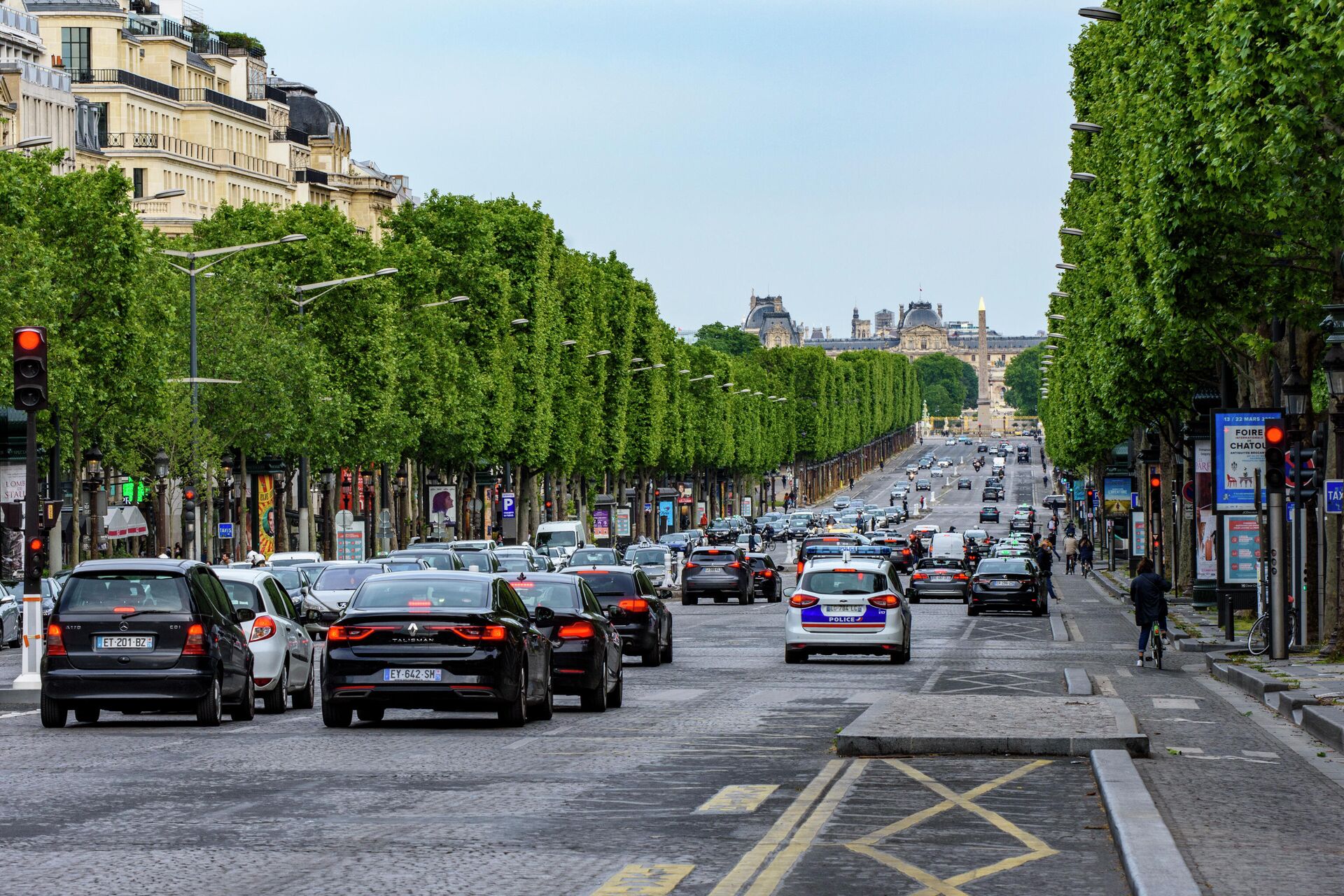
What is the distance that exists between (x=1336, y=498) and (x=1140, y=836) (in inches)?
884

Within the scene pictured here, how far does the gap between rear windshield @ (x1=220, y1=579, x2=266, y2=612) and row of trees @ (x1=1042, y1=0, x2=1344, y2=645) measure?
11.7 meters

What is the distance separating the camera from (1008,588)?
59.3m

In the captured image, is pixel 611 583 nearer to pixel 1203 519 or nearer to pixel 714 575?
pixel 1203 519

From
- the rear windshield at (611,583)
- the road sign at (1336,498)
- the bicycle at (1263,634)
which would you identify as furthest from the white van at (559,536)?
the road sign at (1336,498)

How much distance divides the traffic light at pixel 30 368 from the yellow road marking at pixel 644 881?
16285mm

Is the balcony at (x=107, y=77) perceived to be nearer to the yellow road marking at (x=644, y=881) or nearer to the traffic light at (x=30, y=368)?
the traffic light at (x=30, y=368)

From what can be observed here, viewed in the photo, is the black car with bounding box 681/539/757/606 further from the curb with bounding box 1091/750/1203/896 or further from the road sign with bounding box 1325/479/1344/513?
the curb with bounding box 1091/750/1203/896

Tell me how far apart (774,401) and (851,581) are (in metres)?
151

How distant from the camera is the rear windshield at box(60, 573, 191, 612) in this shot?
2261 cm

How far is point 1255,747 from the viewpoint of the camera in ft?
68.6

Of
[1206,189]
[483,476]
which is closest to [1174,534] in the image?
[483,476]

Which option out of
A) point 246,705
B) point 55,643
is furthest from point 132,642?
point 246,705

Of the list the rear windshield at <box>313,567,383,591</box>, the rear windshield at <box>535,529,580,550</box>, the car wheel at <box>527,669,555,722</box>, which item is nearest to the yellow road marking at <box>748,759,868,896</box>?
the car wheel at <box>527,669,555,722</box>

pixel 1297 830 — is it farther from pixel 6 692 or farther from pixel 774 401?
pixel 774 401
